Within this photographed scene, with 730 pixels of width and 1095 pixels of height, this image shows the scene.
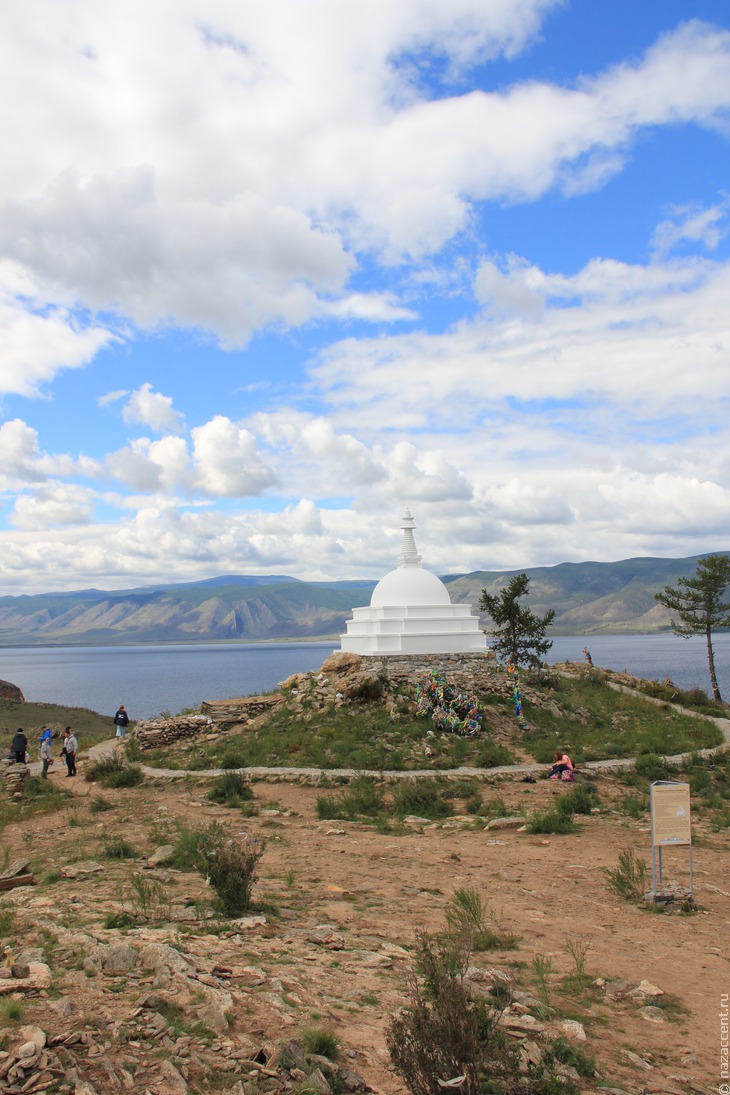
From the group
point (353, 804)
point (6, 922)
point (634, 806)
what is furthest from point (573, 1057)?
point (634, 806)

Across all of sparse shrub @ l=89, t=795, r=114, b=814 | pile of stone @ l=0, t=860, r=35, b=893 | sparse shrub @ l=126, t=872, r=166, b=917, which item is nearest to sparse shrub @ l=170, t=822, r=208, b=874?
sparse shrub @ l=126, t=872, r=166, b=917

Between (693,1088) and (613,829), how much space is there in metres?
9.33

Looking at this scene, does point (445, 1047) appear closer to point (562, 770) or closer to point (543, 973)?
point (543, 973)

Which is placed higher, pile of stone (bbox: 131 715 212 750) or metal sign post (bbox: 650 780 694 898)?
metal sign post (bbox: 650 780 694 898)

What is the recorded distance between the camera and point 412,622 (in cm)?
2914

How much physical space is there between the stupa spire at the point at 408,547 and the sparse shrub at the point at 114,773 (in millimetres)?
15540

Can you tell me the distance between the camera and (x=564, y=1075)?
500 cm

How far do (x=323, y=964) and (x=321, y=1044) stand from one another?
1844 mm

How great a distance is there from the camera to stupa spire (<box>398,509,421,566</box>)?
1276 inches

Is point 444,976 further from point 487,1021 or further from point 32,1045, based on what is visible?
point 32,1045

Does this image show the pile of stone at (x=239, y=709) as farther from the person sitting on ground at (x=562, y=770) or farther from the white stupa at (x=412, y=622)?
the person sitting on ground at (x=562, y=770)

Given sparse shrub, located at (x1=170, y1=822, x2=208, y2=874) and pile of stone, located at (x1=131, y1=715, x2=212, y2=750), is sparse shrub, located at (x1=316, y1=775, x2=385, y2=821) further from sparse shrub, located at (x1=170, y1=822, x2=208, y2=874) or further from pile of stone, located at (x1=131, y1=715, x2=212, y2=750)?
pile of stone, located at (x1=131, y1=715, x2=212, y2=750)

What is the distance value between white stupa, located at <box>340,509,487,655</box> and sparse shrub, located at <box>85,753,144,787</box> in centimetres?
1079

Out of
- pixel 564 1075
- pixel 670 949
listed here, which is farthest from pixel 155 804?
pixel 564 1075
